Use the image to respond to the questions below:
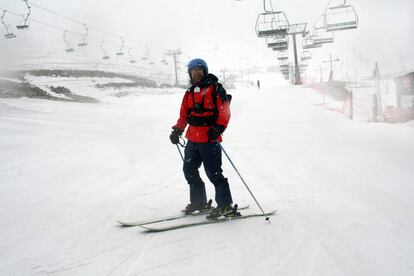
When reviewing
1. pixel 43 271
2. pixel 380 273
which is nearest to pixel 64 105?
pixel 43 271

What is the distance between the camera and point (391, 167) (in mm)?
6551

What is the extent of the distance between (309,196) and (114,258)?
116 inches

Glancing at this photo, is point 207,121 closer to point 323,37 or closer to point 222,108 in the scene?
point 222,108

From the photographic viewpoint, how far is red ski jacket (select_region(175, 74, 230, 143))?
404 cm

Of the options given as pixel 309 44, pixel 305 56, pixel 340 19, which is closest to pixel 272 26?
pixel 340 19

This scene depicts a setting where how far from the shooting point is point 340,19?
1738 cm

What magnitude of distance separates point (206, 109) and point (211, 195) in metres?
1.88

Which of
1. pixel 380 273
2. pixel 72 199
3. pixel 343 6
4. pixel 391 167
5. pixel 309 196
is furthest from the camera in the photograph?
pixel 343 6

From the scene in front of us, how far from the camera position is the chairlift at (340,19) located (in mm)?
16844

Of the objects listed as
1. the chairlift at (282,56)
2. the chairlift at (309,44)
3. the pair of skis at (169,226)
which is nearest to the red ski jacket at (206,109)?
the pair of skis at (169,226)

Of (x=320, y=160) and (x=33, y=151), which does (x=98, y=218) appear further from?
(x=33, y=151)

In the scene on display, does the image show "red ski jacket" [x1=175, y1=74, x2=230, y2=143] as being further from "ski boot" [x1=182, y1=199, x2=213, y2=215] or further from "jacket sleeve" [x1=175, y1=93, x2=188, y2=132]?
"ski boot" [x1=182, y1=199, x2=213, y2=215]

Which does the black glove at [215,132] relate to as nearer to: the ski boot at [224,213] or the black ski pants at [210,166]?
the black ski pants at [210,166]

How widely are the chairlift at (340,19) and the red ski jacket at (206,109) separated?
48.3 ft
